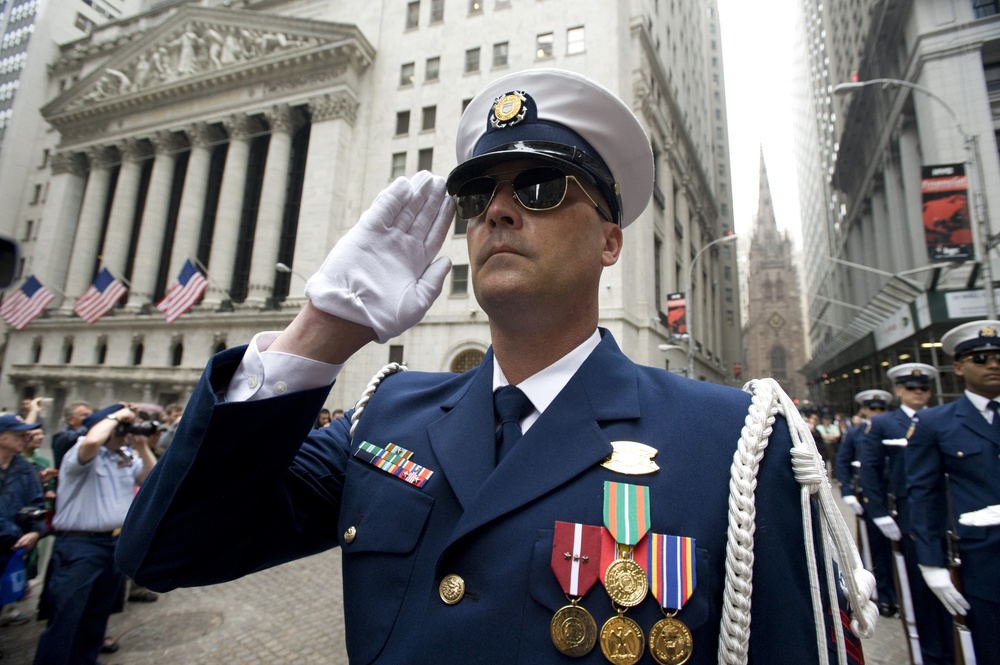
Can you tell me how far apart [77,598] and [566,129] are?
5976 millimetres

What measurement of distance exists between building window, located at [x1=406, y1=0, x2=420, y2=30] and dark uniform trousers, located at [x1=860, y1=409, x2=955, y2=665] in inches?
1207

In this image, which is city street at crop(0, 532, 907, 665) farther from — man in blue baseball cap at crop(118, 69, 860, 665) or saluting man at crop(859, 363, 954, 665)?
man in blue baseball cap at crop(118, 69, 860, 665)

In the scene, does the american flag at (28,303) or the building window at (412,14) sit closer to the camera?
the american flag at (28,303)

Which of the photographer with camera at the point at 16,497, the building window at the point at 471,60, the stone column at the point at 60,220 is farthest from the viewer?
the stone column at the point at 60,220

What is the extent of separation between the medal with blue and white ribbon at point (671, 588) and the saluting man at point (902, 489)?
15.2 feet

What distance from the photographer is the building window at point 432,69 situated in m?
27.3

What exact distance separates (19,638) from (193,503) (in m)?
6.94

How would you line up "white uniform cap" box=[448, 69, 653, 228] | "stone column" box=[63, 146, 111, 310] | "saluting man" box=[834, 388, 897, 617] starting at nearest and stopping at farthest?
"white uniform cap" box=[448, 69, 653, 228] < "saluting man" box=[834, 388, 897, 617] < "stone column" box=[63, 146, 111, 310]

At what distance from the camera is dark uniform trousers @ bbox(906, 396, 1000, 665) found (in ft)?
12.3

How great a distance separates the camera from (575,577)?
1271 millimetres

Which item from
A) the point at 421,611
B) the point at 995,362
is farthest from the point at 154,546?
the point at 995,362

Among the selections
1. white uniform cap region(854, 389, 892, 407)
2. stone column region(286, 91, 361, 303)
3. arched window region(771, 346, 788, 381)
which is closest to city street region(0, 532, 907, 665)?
white uniform cap region(854, 389, 892, 407)

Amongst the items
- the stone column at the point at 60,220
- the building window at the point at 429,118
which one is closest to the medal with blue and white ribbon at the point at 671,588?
the building window at the point at 429,118

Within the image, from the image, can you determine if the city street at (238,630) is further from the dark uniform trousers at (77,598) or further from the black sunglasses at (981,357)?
the black sunglasses at (981,357)
